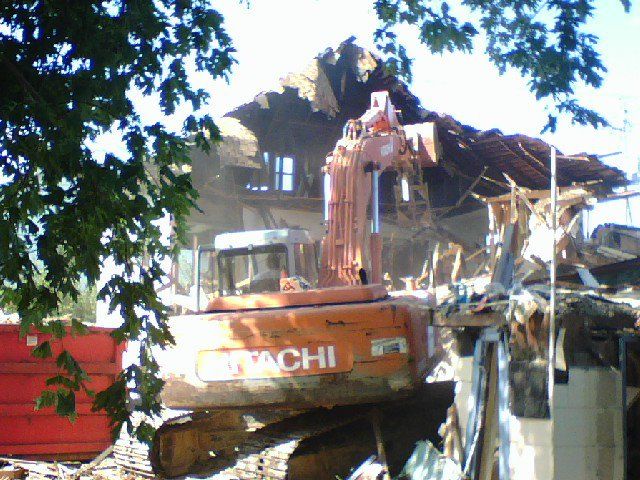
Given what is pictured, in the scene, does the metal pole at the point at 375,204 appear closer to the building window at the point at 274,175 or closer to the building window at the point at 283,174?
the building window at the point at 274,175

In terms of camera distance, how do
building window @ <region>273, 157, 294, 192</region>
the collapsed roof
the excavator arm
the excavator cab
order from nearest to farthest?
the excavator arm, the excavator cab, the collapsed roof, building window @ <region>273, 157, 294, 192</region>

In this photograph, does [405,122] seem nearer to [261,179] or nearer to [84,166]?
[261,179]

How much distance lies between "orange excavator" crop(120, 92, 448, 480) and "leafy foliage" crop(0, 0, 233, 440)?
7.16 feet

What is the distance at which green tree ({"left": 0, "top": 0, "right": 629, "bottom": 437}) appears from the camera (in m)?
5.23

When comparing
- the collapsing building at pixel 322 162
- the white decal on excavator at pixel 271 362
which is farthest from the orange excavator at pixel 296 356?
the collapsing building at pixel 322 162

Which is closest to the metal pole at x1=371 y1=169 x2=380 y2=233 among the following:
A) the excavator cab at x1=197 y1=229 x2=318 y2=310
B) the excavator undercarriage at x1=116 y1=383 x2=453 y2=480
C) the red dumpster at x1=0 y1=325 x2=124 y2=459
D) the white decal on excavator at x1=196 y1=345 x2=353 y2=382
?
the excavator cab at x1=197 y1=229 x2=318 y2=310

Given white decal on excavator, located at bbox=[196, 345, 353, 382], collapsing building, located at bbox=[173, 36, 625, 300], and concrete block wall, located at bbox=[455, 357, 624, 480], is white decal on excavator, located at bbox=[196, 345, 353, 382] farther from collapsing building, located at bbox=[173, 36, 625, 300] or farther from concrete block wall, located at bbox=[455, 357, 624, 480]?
collapsing building, located at bbox=[173, 36, 625, 300]

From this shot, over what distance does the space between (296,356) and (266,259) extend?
2.18 m

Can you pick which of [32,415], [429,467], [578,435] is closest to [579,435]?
[578,435]

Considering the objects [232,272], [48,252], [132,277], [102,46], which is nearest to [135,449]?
[232,272]

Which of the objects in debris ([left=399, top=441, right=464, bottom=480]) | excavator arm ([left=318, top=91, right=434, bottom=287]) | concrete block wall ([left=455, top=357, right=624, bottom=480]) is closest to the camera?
concrete block wall ([left=455, top=357, right=624, bottom=480])

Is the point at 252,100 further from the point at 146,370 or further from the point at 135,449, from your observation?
the point at 146,370

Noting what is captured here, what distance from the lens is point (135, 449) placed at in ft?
30.3

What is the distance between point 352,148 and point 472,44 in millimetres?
3079
